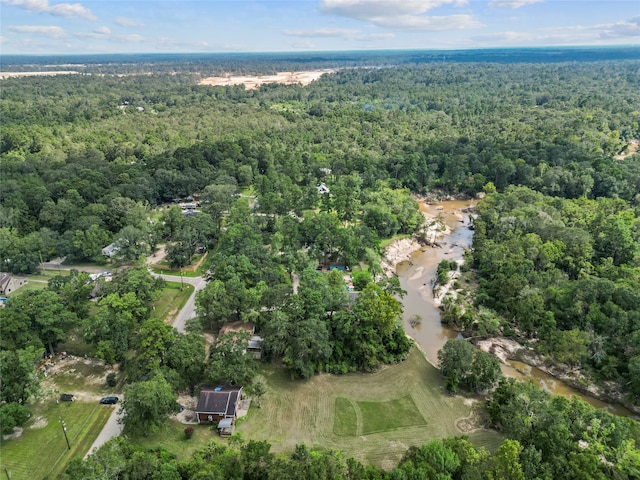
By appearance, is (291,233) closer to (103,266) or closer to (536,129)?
(103,266)

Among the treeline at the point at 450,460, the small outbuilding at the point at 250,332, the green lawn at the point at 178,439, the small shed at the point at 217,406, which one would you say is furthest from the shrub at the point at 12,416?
the small outbuilding at the point at 250,332

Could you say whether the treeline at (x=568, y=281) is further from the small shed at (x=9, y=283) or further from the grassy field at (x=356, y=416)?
the small shed at (x=9, y=283)

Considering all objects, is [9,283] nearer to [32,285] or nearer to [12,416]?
[32,285]

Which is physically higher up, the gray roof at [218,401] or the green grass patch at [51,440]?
the gray roof at [218,401]

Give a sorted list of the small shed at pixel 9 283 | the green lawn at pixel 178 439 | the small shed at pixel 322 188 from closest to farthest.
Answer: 1. the green lawn at pixel 178 439
2. the small shed at pixel 9 283
3. the small shed at pixel 322 188

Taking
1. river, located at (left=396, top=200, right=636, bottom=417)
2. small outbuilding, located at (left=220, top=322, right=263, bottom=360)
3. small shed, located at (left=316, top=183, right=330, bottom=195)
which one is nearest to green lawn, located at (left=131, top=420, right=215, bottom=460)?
small outbuilding, located at (left=220, top=322, right=263, bottom=360)

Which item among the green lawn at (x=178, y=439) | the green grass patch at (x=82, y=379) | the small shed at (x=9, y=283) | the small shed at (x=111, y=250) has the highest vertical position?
the small shed at (x=111, y=250)

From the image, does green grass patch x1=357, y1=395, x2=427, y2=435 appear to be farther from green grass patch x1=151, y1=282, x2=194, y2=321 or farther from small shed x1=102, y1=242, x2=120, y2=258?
small shed x1=102, y1=242, x2=120, y2=258
